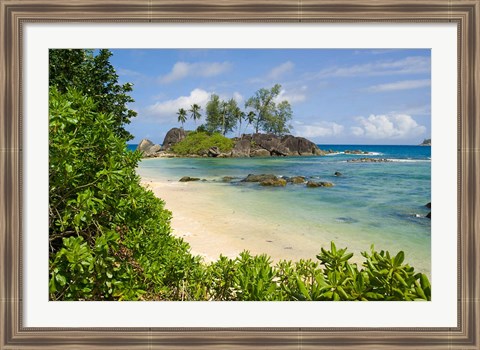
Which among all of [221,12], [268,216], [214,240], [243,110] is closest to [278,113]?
[243,110]

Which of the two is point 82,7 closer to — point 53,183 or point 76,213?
point 53,183

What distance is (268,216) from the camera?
8.17 meters

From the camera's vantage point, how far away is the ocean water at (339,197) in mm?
6695

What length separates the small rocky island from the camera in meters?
15.7

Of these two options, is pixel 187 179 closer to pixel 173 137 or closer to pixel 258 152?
pixel 173 137

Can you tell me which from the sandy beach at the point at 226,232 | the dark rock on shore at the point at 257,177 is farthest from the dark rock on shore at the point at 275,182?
the sandy beach at the point at 226,232

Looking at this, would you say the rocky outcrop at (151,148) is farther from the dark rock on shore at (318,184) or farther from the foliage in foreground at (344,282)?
the foliage in foreground at (344,282)

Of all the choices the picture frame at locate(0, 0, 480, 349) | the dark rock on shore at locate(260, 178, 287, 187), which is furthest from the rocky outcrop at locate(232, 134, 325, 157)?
the picture frame at locate(0, 0, 480, 349)

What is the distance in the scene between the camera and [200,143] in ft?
49.8

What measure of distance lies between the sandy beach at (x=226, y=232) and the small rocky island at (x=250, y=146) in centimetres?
589

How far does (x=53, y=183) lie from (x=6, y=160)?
25 centimetres

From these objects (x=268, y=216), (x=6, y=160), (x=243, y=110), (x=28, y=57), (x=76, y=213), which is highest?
(x=243, y=110)

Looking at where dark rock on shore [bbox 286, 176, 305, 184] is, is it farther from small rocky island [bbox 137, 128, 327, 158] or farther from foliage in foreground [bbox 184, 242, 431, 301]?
foliage in foreground [bbox 184, 242, 431, 301]

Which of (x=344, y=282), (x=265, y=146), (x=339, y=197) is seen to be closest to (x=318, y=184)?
(x=339, y=197)
